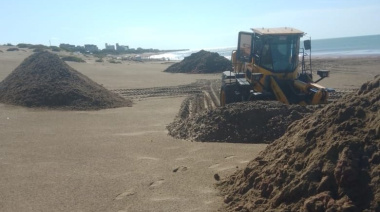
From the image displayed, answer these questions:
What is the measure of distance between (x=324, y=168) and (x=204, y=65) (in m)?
30.7

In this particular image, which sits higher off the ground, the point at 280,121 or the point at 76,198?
the point at 280,121

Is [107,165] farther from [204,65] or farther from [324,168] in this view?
[204,65]

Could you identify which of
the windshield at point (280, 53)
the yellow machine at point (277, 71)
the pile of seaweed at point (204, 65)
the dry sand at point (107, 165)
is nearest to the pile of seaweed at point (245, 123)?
the dry sand at point (107, 165)

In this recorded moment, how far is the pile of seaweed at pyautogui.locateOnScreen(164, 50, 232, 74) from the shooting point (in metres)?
34.5

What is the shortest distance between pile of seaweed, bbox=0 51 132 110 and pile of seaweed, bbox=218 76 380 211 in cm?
1084

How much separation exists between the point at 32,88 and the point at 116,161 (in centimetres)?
985

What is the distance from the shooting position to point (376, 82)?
18.2ft

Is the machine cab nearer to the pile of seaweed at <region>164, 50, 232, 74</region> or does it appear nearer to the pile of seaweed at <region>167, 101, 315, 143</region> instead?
the pile of seaweed at <region>167, 101, 315, 143</region>

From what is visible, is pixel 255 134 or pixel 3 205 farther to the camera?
pixel 255 134

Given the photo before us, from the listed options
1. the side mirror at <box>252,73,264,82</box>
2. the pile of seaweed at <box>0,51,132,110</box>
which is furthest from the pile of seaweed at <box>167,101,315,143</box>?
the pile of seaweed at <box>0,51,132,110</box>

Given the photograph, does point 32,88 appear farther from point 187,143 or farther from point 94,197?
point 94,197

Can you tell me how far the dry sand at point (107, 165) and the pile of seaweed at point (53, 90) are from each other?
2414 millimetres

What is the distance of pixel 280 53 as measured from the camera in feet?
40.2

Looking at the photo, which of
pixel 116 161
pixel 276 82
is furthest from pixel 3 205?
pixel 276 82
